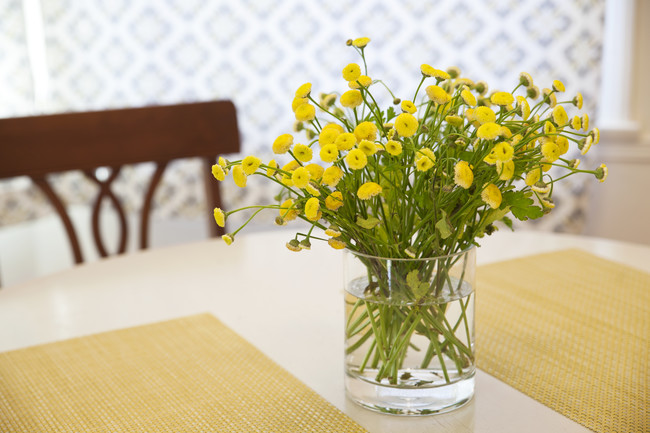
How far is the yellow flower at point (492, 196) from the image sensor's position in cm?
63

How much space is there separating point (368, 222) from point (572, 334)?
42 cm

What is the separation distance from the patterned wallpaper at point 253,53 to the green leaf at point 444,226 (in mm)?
1842

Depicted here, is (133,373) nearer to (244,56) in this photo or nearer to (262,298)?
(262,298)

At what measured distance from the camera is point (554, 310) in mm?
1045

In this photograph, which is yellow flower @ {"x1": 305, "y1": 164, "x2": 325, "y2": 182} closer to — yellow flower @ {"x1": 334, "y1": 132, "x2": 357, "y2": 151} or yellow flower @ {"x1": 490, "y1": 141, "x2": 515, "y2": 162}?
yellow flower @ {"x1": 334, "y1": 132, "x2": 357, "y2": 151}

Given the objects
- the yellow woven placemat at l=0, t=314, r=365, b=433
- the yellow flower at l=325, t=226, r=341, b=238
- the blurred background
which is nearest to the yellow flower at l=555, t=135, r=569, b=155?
the yellow flower at l=325, t=226, r=341, b=238

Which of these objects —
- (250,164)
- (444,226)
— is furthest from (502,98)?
(250,164)

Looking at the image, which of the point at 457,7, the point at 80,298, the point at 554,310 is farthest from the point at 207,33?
the point at 554,310

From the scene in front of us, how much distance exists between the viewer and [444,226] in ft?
2.15

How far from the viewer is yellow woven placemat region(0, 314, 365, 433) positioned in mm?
757

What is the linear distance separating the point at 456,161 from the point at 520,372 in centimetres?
31

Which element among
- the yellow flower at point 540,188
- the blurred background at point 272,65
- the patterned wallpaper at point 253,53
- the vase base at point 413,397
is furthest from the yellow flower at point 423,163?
the patterned wallpaper at point 253,53

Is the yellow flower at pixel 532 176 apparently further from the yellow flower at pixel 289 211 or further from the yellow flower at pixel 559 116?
the yellow flower at pixel 289 211

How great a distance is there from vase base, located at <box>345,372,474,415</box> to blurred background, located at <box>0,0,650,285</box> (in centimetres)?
166
